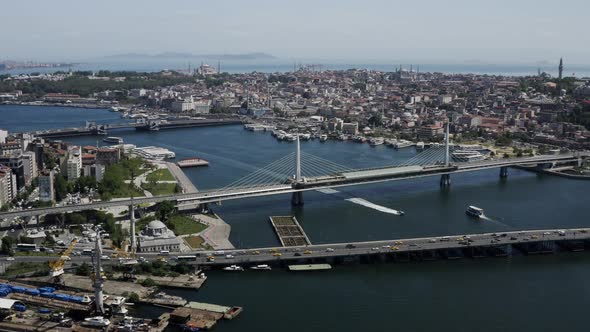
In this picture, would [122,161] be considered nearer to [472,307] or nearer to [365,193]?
[365,193]

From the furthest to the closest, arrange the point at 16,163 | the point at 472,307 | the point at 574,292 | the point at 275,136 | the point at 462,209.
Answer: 1. the point at 275,136
2. the point at 16,163
3. the point at 462,209
4. the point at 574,292
5. the point at 472,307

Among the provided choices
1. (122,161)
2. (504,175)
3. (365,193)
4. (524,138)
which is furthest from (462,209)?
(524,138)

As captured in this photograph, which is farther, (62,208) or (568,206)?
(568,206)

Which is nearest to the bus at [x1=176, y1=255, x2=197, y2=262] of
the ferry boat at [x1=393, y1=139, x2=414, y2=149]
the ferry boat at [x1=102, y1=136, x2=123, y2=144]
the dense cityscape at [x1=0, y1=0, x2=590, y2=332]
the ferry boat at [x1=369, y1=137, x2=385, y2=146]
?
the dense cityscape at [x1=0, y1=0, x2=590, y2=332]

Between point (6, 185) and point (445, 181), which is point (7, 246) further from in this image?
point (445, 181)

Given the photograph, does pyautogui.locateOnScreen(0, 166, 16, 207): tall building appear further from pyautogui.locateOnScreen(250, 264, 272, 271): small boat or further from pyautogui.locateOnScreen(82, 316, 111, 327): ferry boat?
pyautogui.locateOnScreen(82, 316, 111, 327): ferry boat

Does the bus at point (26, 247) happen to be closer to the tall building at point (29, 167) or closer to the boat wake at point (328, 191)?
the tall building at point (29, 167)
